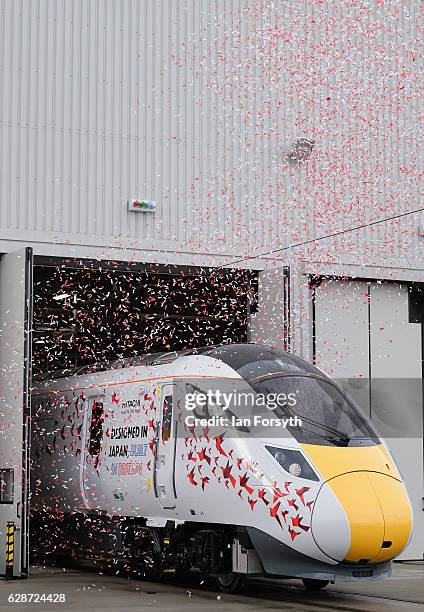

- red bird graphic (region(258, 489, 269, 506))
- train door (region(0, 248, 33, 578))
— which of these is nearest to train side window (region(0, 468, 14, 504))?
train door (region(0, 248, 33, 578))

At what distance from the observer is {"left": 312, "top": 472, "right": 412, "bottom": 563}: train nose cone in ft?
38.7

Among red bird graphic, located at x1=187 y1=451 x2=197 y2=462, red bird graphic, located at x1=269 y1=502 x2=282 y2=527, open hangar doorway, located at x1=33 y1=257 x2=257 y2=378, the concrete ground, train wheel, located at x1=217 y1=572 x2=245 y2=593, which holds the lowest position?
the concrete ground

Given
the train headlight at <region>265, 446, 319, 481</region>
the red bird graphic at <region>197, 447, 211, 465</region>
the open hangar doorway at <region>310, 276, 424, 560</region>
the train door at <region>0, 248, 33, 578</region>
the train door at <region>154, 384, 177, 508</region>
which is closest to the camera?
the train headlight at <region>265, 446, 319, 481</region>

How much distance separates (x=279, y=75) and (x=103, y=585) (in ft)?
26.7

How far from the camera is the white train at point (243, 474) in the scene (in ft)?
39.2

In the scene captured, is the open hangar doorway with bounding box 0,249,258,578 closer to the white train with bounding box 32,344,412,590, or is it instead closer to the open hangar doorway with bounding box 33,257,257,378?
the open hangar doorway with bounding box 33,257,257,378

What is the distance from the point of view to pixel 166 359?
47.2 ft

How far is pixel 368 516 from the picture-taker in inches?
469

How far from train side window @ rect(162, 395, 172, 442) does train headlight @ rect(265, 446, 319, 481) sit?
1726 millimetres

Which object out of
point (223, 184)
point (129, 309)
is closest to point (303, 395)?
point (223, 184)

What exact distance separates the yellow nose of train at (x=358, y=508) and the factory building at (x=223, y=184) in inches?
183

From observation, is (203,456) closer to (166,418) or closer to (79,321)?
(166,418)

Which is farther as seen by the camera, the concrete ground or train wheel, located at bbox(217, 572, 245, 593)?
train wheel, located at bbox(217, 572, 245, 593)

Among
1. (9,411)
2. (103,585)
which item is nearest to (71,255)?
(9,411)
